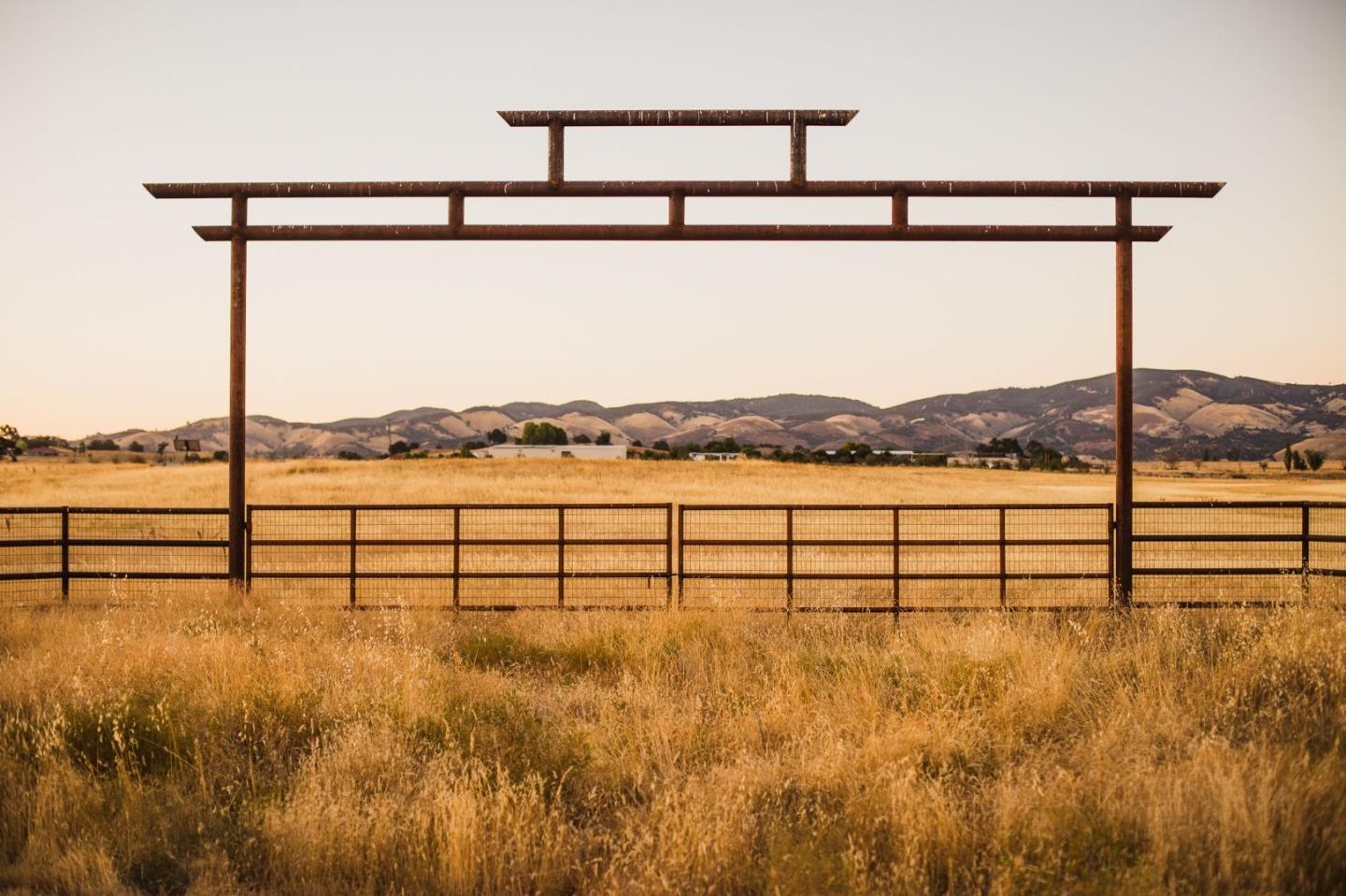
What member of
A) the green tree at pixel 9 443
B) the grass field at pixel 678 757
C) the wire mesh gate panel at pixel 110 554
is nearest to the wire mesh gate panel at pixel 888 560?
the grass field at pixel 678 757

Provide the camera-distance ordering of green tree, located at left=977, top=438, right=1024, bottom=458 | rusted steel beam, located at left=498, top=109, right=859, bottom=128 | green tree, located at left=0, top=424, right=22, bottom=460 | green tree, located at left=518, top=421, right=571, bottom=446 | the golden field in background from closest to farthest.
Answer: rusted steel beam, located at left=498, top=109, right=859, bottom=128 → the golden field in background → green tree, located at left=0, top=424, right=22, bottom=460 → green tree, located at left=977, top=438, right=1024, bottom=458 → green tree, located at left=518, top=421, right=571, bottom=446

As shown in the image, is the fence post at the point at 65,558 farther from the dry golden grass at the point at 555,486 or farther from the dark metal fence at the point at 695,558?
the dry golden grass at the point at 555,486

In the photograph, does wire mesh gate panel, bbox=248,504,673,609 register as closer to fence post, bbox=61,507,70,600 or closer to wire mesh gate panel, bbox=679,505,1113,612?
wire mesh gate panel, bbox=679,505,1113,612

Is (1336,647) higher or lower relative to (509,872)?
higher

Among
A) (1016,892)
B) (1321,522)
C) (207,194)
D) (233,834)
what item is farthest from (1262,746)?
(1321,522)

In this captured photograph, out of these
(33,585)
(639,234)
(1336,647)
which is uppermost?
(639,234)

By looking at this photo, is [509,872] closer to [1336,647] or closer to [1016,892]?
[1016,892]

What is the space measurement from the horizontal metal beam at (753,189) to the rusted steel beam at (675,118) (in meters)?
0.73

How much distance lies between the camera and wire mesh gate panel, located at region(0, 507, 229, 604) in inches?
510

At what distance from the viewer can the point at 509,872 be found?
194 inches

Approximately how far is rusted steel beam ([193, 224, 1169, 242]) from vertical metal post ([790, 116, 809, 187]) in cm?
61

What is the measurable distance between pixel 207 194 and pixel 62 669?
701 cm

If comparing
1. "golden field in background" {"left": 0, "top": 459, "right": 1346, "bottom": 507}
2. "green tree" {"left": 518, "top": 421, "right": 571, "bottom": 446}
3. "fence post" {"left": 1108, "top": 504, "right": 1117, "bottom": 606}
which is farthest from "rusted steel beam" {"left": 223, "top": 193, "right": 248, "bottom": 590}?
"green tree" {"left": 518, "top": 421, "right": 571, "bottom": 446}

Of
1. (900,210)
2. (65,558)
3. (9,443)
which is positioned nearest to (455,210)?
(900,210)
